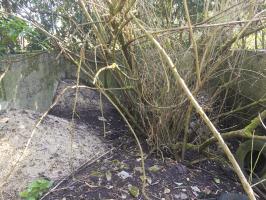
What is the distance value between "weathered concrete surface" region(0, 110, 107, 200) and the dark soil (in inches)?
6.6

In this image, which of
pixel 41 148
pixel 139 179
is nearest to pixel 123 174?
pixel 139 179

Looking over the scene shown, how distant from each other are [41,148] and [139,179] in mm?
1001

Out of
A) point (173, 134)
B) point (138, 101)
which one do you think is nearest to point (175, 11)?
point (138, 101)

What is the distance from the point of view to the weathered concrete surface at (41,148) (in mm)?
3121

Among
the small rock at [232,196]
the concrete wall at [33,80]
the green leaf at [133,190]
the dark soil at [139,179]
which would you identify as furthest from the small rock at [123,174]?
the concrete wall at [33,80]

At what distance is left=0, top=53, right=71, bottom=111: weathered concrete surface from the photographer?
4.80 meters

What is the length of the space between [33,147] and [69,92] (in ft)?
4.09

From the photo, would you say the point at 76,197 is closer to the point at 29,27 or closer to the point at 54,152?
the point at 54,152

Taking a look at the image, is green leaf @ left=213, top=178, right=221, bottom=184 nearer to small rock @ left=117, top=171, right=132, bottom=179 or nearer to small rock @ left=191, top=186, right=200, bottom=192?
small rock @ left=191, top=186, right=200, bottom=192

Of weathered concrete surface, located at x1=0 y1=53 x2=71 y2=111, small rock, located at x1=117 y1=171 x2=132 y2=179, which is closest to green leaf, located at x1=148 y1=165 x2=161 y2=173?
small rock, located at x1=117 y1=171 x2=132 y2=179

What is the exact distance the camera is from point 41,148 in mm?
3404

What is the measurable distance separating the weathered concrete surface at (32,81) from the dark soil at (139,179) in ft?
5.78

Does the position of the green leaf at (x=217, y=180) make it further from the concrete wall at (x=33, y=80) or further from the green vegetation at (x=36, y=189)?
the concrete wall at (x=33, y=80)

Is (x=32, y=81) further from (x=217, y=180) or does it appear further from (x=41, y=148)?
(x=217, y=180)
